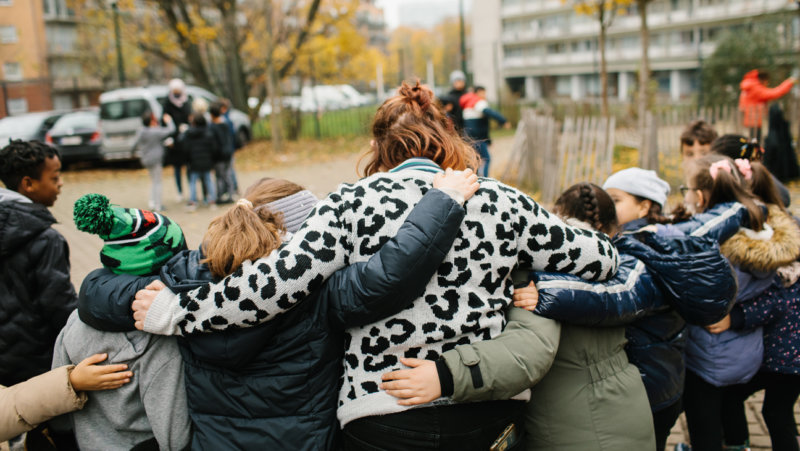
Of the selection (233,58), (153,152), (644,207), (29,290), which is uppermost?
(233,58)

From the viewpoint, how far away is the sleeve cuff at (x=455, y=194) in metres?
1.77

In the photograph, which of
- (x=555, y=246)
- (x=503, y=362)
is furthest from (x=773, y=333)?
(x=503, y=362)

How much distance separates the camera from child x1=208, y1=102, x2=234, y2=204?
32.9 ft

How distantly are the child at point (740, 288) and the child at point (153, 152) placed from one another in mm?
8662

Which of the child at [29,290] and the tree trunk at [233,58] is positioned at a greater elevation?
the tree trunk at [233,58]

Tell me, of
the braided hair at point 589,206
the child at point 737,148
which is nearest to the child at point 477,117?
the child at point 737,148

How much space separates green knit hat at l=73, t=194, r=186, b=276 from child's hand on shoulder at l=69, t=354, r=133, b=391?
1.04 ft

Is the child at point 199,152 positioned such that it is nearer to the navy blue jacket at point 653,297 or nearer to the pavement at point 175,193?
the pavement at point 175,193

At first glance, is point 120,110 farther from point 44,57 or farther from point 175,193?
point 44,57

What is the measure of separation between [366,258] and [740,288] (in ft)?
6.32

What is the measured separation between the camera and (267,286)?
1.77m

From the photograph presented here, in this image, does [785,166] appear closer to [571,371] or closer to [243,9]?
[571,371]

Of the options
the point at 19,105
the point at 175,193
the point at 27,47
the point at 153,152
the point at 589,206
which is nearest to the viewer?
the point at 589,206

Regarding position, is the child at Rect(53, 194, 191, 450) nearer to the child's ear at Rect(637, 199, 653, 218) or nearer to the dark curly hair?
the dark curly hair
